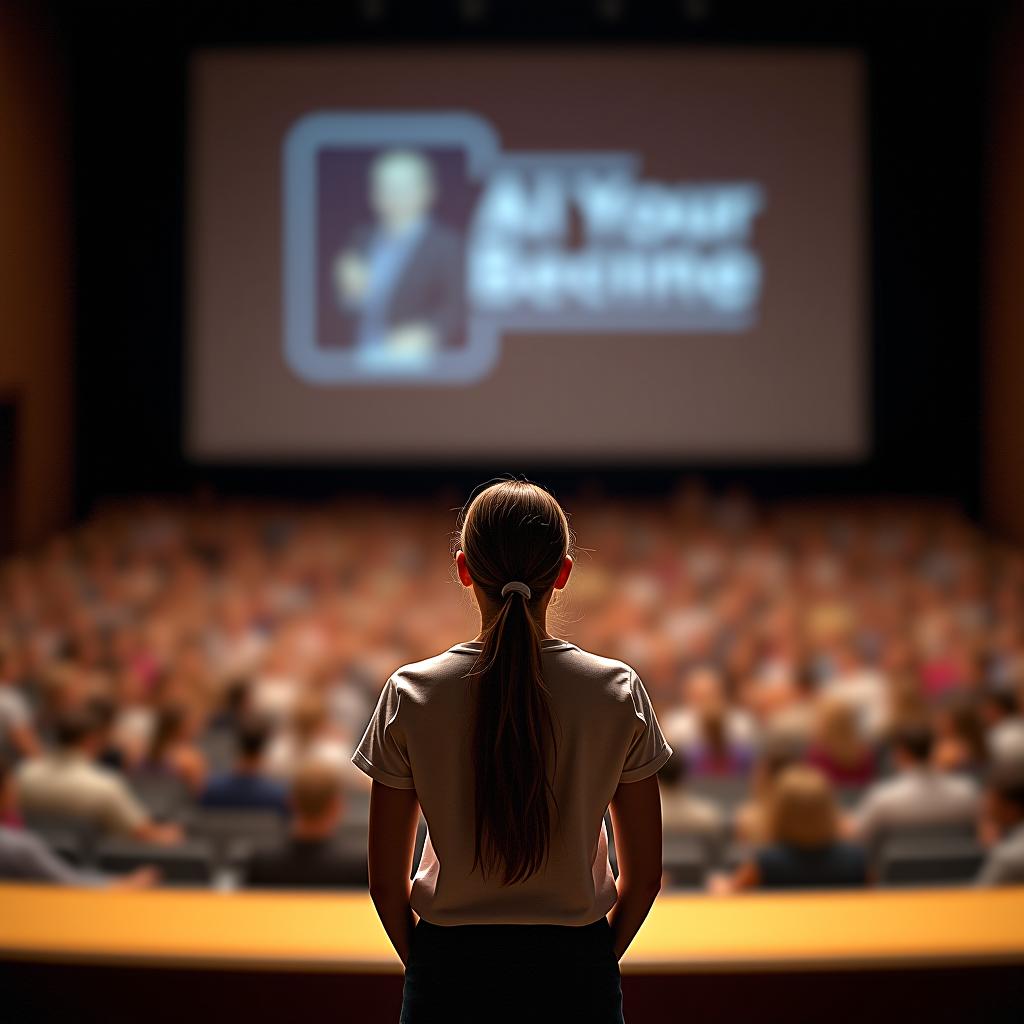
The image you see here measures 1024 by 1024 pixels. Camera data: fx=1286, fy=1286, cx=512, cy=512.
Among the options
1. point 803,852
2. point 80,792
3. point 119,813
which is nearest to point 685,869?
point 803,852

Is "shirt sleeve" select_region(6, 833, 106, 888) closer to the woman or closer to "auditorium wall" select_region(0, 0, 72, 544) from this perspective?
the woman

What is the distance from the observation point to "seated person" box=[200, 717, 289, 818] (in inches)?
176

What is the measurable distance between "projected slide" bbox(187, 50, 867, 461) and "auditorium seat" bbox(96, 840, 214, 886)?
8.75m

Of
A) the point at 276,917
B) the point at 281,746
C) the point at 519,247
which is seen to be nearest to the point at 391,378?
the point at 519,247

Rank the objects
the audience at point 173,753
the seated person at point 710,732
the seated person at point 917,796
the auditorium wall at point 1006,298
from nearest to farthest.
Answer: the seated person at point 917,796 → the audience at point 173,753 → the seated person at point 710,732 → the auditorium wall at point 1006,298

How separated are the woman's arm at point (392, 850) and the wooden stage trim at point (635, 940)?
53 centimetres

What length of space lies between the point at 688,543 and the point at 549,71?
15.6 feet

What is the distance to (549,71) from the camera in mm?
11953

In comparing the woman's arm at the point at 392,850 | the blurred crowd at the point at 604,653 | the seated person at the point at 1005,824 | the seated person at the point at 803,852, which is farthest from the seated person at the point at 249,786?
the woman's arm at the point at 392,850

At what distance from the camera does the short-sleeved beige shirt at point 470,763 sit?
1475mm

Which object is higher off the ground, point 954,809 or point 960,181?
point 960,181

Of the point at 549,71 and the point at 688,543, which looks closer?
the point at 688,543

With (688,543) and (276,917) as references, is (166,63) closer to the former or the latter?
(688,543)

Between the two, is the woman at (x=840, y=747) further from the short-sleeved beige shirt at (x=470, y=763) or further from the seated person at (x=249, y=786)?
the short-sleeved beige shirt at (x=470, y=763)
